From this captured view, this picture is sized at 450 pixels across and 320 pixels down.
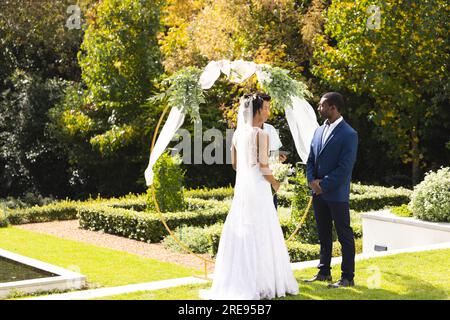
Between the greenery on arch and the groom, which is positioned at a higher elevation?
the greenery on arch

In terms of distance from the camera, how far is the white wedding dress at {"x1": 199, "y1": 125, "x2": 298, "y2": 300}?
7789 mm

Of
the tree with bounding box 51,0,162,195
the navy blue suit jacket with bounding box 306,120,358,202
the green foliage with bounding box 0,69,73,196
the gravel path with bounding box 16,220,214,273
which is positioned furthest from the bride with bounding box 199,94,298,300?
the green foliage with bounding box 0,69,73,196

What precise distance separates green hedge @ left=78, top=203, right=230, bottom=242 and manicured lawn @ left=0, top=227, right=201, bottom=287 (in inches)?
38.7

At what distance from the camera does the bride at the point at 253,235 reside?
7793 mm

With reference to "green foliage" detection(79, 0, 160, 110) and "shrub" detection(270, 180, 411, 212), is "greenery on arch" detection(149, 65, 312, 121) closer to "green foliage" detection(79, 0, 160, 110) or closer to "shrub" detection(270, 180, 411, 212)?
"shrub" detection(270, 180, 411, 212)

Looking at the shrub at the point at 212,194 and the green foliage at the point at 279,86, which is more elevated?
the green foliage at the point at 279,86

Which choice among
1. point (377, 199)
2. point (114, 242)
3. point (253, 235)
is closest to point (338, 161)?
point (253, 235)

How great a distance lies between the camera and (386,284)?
8.48 m

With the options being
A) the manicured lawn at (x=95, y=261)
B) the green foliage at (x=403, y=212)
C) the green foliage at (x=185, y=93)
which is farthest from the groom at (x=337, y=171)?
the green foliage at (x=403, y=212)

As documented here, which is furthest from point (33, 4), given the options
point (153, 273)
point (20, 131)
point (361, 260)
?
point (361, 260)

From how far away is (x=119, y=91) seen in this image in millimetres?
21969

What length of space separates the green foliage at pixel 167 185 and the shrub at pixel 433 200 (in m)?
5.29

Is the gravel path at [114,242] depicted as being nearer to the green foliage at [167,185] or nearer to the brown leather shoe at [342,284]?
the green foliage at [167,185]

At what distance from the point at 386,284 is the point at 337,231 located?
837 millimetres
